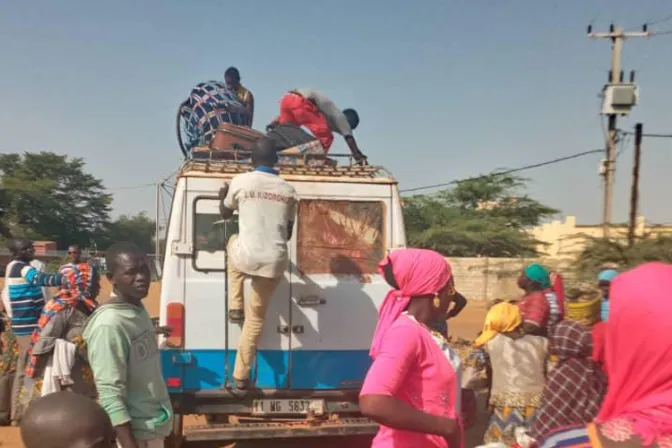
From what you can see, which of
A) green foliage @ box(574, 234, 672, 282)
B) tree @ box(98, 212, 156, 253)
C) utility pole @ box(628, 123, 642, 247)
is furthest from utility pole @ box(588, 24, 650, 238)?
tree @ box(98, 212, 156, 253)

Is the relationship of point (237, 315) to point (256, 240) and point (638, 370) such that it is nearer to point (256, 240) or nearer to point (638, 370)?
point (256, 240)

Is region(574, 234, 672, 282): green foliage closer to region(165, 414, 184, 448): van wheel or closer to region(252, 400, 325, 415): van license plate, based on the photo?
region(252, 400, 325, 415): van license plate

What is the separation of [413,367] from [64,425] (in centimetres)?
111

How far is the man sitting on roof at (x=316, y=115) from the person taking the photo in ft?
21.1

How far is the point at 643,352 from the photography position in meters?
1.48

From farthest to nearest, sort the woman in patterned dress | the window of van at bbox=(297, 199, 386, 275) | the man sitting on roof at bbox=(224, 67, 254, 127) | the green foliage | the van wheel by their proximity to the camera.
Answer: the green foliage < the man sitting on roof at bbox=(224, 67, 254, 127) < the van wheel < the window of van at bbox=(297, 199, 386, 275) < the woman in patterned dress

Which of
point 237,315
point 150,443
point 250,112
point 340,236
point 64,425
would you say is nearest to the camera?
point 64,425

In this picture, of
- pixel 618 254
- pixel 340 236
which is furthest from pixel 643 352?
pixel 618 254

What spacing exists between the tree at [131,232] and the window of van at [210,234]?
47.8m

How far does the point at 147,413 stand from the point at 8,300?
4354mm

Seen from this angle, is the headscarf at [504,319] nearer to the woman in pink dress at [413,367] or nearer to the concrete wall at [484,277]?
the woman in pink dress at [413,367]

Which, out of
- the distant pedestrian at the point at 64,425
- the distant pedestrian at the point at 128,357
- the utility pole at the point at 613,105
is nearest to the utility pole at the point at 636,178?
the utility pole at the point at 613,105

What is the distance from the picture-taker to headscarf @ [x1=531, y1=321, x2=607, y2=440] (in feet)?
12.2

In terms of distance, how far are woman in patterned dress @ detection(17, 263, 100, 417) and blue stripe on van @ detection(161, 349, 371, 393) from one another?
0.62m
